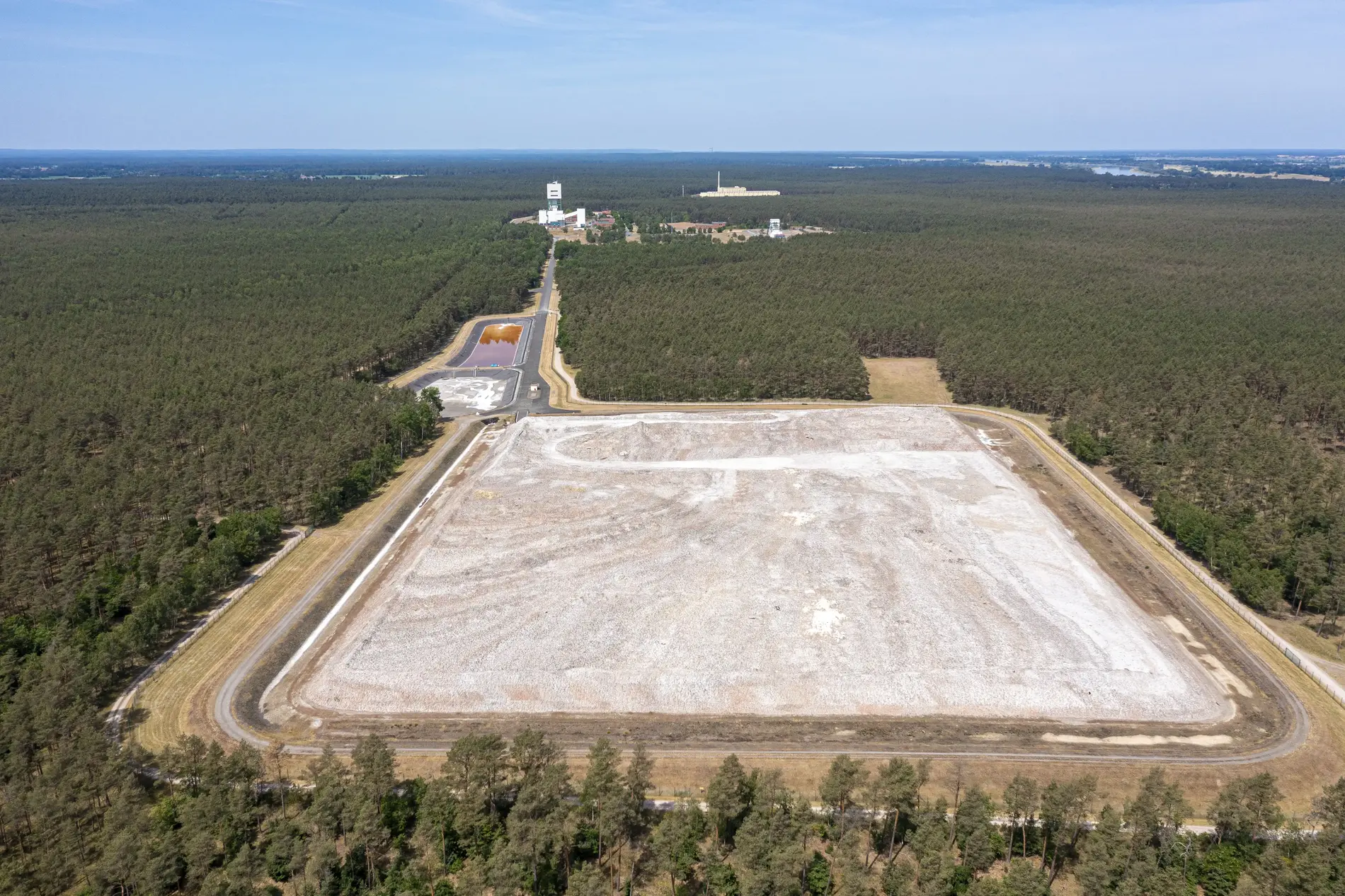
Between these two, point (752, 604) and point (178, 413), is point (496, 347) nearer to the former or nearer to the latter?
point (178, 413)

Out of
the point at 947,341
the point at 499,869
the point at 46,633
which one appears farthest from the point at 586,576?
the point at 947,341

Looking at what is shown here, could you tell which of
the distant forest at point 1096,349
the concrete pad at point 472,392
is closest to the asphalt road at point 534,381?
the concrete pad at point 472,392

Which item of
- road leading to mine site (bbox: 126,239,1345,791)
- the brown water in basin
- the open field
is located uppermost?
the brown water in basin

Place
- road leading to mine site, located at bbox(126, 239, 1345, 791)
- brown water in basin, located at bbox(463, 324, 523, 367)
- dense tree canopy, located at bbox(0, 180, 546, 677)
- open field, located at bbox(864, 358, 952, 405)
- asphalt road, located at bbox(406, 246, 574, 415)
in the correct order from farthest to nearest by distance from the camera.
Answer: brown water in basin, located at bbox(463, 324, 523, 367) < open field, located at bbox(864, 358, 952, 405) < asphalt road, located at bbox(406, 246, 574, 415) < dense tree canopy, located at bbox(0, 180, 546, 677) < road leading to mine site, located at bbox(126, 239, 1345, 791)

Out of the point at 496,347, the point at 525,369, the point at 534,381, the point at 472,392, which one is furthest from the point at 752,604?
the point at 496,347

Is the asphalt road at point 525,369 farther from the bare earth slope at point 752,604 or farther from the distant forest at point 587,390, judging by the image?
the bare earth slope at point 752,604

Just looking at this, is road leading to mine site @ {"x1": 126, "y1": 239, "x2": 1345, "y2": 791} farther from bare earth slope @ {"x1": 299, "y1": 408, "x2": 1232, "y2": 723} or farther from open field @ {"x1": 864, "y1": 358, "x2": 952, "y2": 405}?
open field @ {"x1": 864, "y1": 358, "x2": 952, "y2": 405}

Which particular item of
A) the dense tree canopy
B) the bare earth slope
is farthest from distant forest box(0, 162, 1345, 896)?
the bare earth slope
